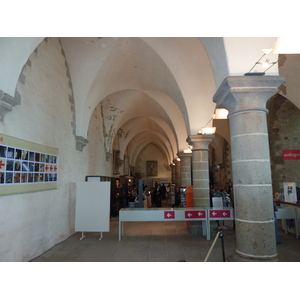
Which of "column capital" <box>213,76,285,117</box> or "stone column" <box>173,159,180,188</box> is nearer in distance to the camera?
"column capital" <box>213,76,285,117</box>

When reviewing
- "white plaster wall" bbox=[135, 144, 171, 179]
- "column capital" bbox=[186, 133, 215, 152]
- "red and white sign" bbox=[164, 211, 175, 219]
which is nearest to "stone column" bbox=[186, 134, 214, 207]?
"column capital" bbox=[186, 133, 215, 152]

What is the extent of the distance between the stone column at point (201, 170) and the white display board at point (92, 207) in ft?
8.43

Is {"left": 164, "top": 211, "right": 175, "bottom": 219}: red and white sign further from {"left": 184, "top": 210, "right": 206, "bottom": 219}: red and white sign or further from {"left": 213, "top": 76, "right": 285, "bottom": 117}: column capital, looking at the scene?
{"left": 213, "top": 76, "right": 285, "bottom": 117}: column capital

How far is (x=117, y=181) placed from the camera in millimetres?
10977

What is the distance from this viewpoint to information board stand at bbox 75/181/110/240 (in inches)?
234

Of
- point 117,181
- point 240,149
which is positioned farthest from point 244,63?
point 117,181

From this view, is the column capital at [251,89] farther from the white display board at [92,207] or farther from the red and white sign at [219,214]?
the white display board at [92,207]

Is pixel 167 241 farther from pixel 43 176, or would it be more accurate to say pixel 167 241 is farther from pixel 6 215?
pixel 6 215

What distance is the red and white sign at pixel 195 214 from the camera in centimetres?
582

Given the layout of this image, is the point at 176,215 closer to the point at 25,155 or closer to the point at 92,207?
the point at 92,207

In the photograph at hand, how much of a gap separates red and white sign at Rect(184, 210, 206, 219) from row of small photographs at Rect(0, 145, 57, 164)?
336 centimetres

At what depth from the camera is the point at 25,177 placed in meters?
4.29
